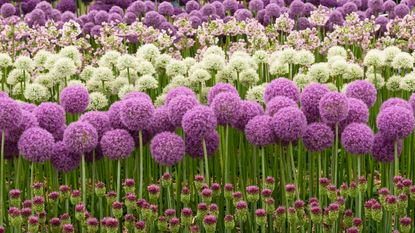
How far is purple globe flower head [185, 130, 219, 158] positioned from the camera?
4.88 m

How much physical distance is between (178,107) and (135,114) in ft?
0.83

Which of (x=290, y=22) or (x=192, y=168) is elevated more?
(x=290, y=22)

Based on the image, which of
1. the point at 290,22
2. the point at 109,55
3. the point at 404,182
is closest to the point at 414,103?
the point at 404,182

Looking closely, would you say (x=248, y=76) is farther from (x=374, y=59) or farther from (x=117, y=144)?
(x=117, y=144)

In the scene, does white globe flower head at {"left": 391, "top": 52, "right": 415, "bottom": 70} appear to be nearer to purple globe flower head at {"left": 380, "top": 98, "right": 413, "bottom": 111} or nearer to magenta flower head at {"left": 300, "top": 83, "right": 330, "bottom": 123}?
purple globe flower head at {"left": 380, "top": 98, "right": 413, "bottom": 111}

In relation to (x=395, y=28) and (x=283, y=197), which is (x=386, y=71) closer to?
(x=395, y=28)

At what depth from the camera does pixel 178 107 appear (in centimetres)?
478

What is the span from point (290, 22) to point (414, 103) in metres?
3.21

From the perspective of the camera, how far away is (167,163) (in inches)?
187

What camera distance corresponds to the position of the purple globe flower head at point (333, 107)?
462 cm

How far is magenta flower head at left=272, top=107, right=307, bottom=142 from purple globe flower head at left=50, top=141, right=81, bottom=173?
122 centimetres

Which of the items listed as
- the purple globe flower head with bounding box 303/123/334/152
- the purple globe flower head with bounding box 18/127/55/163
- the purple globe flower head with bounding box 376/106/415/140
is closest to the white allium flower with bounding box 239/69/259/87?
the purple globe flower head with bounding box 303/123/334/152

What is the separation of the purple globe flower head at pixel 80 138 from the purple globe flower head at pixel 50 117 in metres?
0.19

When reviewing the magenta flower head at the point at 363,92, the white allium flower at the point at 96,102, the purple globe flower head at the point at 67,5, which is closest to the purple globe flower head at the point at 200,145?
the magenta flower head at the point at 363,92
